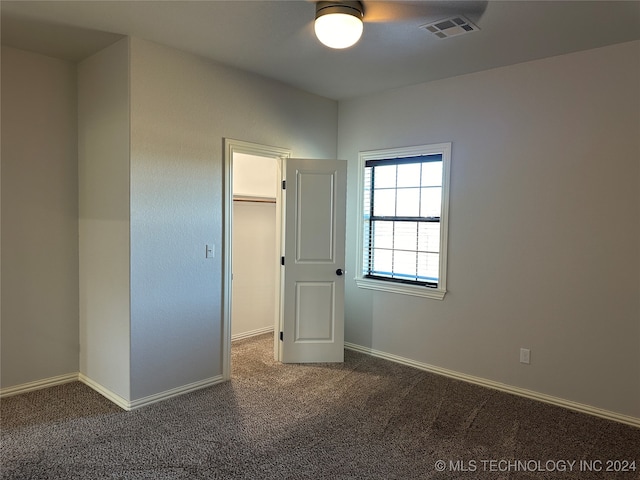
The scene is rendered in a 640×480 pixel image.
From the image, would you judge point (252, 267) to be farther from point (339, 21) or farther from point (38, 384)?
point (339, 21)

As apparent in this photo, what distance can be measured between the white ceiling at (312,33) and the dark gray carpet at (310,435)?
2.59m

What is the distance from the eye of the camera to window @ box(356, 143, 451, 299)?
158 inches

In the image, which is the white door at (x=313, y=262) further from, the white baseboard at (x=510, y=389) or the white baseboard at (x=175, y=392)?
the white baseboard at (x=175, y=392)

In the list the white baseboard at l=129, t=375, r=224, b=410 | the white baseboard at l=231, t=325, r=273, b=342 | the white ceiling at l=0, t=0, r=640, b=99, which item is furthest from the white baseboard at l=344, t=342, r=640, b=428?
the white ceiling at l=0, t=0, r=640, b=99

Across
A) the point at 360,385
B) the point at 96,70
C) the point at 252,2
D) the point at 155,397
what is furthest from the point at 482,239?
the point at 96,70

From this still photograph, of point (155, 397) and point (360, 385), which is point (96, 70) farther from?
point (360, 385)

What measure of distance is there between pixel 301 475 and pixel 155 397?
4.72ft

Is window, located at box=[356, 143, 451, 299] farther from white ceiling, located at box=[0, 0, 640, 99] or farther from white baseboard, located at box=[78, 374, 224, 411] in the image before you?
white baseboard, located at box=[78, 374, 224, 411]

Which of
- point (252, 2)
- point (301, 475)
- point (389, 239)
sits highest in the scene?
point (252, 2)

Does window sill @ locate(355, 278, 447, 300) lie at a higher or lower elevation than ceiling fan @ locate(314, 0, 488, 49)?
lower

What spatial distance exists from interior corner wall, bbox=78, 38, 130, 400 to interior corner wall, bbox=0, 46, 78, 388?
96mm

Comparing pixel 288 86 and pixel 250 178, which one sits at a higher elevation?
pixel 288 86

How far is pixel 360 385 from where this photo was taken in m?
3.71

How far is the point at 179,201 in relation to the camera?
340 centimetres
